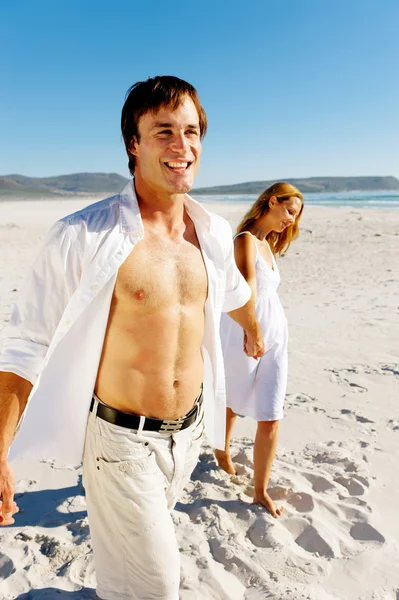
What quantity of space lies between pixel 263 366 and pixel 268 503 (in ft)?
3.05

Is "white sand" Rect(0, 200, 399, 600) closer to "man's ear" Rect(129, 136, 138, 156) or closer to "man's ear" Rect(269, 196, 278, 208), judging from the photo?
"man's ear" Rect(269, 196, 278, 208)

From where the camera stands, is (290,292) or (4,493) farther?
(290,292)

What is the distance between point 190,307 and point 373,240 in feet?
57.2

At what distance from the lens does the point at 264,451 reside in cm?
364

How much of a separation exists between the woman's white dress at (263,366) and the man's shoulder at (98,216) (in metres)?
1.51

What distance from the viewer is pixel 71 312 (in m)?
2.09

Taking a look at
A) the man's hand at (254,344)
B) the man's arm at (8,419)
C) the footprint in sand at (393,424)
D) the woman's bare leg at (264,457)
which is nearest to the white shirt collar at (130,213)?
the man's arm at (8,419)

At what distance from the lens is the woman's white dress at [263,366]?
142 inches

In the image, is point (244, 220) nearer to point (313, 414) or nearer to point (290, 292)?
point (313, 414)

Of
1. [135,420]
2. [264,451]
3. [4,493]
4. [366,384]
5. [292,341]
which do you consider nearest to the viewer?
[4,493]

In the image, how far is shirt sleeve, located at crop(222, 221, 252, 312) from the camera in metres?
2.75

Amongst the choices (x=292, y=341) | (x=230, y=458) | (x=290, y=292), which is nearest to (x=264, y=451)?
(x=230, y=458)

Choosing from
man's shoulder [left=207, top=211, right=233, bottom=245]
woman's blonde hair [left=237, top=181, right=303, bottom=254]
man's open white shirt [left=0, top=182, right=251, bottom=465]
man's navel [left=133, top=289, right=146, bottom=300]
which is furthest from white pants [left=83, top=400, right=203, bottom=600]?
woman's blonde hair [left=237, top=181, right=303, bottom=254]

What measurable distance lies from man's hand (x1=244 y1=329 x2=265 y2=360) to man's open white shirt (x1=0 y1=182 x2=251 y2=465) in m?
0.58
